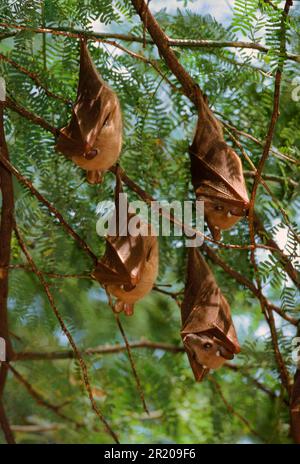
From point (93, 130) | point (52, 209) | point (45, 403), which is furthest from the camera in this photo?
point (45, 403)

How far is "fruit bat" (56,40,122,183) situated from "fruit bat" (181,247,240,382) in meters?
0.20

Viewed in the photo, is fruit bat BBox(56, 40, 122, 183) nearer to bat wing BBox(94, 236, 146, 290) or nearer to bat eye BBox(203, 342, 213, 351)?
bat wing BBox(94, 236, 146, 290)

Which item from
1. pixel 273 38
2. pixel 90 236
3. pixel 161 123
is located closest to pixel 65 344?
pixel 90 236

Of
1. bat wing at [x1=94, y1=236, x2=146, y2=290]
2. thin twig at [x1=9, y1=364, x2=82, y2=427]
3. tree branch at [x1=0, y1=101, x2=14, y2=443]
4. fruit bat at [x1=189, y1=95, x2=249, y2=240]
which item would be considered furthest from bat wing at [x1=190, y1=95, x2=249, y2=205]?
thin twig at [x1=9, y1=364, x2=82, y2=427]

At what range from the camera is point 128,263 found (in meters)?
1.03

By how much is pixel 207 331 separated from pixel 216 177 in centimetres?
18

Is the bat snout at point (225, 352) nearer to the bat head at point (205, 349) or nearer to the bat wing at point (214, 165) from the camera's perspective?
the bat head at point (205, 349)

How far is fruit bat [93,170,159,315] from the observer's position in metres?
1.03

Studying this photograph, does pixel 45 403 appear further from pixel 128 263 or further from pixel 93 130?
pixel 93 130

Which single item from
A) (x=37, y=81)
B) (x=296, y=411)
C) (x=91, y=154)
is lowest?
(x=296, y=411)

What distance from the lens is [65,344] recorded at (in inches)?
69.1

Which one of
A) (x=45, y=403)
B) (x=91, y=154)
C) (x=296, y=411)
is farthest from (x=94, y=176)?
(x=45, y=403)
